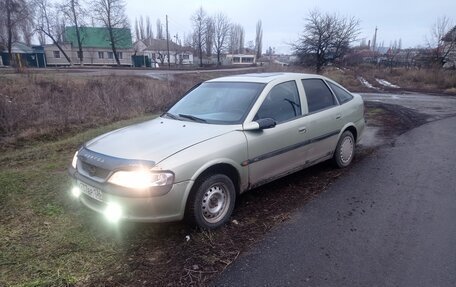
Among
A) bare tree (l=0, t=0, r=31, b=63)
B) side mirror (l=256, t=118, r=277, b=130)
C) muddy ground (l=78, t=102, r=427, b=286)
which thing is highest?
bare tree (l=0, t=0, r=31, b=63)

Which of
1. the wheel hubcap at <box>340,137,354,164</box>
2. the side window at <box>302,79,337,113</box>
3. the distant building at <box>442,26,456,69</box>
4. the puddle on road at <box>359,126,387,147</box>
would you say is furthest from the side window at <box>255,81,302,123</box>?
the distant building at <box>442,26,456,69</box>

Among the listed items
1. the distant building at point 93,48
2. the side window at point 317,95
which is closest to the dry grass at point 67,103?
the side window at point 317,95

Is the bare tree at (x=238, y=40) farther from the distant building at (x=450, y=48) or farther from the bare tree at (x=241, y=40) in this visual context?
the distant building at (x=450, y=48)

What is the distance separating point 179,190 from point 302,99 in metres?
2.45

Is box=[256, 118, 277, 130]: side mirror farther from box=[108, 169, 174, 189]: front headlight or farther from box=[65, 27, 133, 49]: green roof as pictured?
box=[65, 27, 133, 49]: green roof

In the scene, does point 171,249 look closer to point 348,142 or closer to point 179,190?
point 179,190

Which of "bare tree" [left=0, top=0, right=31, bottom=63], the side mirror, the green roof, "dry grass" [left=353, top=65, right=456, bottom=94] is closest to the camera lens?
the side mirror

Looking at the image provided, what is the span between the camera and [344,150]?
5.64 meters

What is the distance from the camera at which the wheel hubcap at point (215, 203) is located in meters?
3.56

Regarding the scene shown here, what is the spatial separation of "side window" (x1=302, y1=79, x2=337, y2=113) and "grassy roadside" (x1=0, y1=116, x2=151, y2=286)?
3.26 m

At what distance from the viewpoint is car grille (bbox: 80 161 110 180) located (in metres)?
3.30

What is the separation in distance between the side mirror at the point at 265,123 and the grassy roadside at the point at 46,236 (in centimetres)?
203

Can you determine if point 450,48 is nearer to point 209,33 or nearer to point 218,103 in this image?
point 218,103

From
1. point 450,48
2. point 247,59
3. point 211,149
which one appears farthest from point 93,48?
point 211,149
